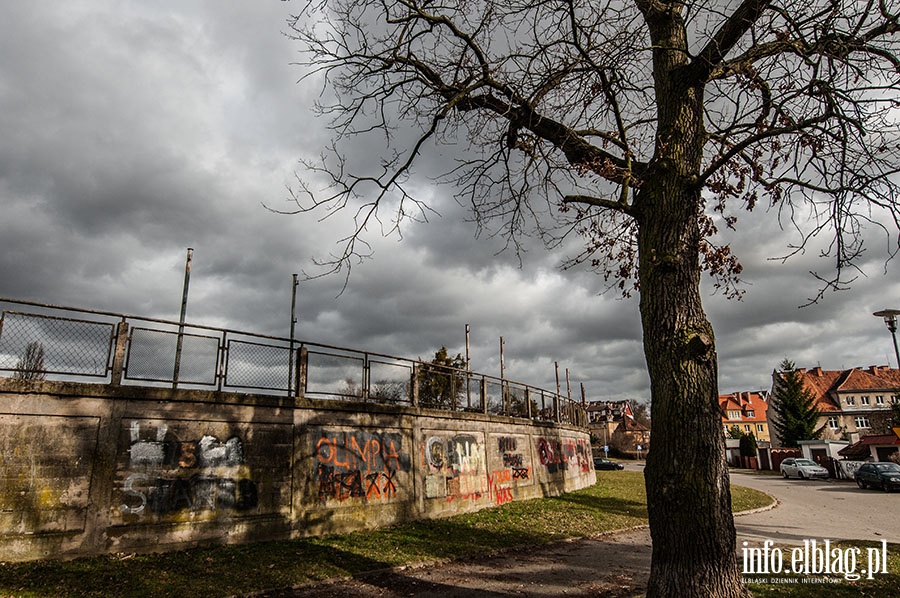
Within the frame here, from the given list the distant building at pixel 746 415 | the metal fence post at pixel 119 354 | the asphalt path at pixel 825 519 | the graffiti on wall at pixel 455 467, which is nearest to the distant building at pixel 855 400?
the distant building at pixel 746 415

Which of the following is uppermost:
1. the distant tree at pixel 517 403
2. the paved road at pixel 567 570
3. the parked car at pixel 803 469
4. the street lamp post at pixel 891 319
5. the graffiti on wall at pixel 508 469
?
the street lamp post at pixel 891 319

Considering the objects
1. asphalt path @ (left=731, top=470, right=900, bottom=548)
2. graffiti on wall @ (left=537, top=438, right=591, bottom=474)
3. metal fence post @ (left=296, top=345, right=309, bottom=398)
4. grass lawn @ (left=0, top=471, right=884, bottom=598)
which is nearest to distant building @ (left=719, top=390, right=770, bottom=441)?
asphalt path @ (left=731, top=470, right=900, bottom=548)

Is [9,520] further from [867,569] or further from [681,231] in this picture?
[867,569]

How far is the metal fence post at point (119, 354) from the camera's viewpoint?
10.5m

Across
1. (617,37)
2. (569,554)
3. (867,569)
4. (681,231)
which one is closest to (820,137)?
(681,231)

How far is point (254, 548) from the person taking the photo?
10742 mm

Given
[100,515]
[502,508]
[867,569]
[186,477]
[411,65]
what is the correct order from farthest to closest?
[502,508] < [186,477] < [100,515] < [867,569] < [411,65]

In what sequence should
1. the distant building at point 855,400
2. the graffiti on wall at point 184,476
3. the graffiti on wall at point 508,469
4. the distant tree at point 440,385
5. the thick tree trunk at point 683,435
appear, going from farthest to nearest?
1. the distant building at point 855,400
2. the graffiti on wall at point 508,469
3. the distant tree at point 440,385
4. the graffiti on wall at point 184,476
5. the thick tree trunk at point 683,435

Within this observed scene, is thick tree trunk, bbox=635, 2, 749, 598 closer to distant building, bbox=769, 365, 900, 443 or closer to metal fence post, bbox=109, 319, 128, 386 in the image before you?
metal fence post, bbox=109, 319, 128, 386

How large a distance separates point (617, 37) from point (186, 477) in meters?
10.5

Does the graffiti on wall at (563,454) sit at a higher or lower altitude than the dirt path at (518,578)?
higher

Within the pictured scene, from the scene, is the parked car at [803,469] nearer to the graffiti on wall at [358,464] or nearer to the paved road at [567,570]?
the paved road at [567,570]

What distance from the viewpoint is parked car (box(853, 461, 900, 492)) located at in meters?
27.3

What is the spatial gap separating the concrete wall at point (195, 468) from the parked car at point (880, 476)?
24.7 metres
